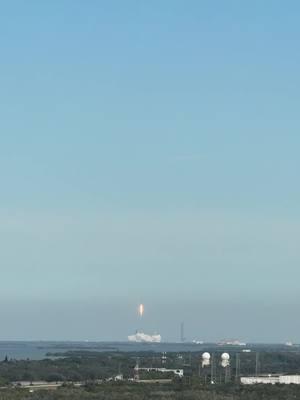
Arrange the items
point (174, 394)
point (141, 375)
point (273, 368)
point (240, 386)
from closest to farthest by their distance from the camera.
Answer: point (174, 394)
point (240, 386)
point (141, 375)
point (273, 368)

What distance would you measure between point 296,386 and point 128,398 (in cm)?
3330

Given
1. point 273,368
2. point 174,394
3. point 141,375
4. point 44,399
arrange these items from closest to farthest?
point 44,399 → point 174,394 → point 141,375 → point 273,368

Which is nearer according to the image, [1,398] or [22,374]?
[1,398]

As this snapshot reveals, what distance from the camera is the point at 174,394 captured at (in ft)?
303

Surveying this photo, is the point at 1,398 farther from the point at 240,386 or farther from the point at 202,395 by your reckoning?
the point at 240,386

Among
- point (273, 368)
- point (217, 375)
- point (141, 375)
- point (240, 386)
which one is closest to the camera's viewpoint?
point (240, 386)

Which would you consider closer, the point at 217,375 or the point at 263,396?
the point at 263,396

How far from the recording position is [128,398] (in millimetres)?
86125

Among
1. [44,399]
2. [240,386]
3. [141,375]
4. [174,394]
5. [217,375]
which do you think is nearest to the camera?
[44,399]

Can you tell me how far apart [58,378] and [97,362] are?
6079cm

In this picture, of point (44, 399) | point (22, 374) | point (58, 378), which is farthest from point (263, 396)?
point (22, 374)

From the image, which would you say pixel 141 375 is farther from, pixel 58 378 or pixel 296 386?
pixel 296 386

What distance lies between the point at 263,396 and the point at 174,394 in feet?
31.8

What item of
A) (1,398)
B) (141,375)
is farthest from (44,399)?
(141,375)
